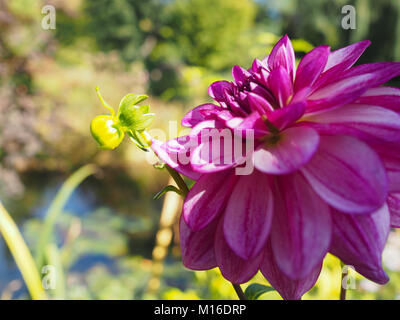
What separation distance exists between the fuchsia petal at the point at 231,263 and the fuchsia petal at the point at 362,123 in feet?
0.26

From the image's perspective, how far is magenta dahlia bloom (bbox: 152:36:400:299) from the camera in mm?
165

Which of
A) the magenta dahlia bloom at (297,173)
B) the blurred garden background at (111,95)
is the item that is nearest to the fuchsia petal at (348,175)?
the magenta dahlia bloom at (297,173)

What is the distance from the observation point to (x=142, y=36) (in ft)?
16.4

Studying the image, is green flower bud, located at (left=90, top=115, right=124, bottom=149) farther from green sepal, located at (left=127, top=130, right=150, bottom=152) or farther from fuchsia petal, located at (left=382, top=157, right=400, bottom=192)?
fuchsia petal, located at (left=382, top=157, right=400, bottom=192)

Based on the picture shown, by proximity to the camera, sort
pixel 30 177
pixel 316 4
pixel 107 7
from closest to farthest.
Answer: pixel 30 177 → pixel 316 4 → pixel 107 7

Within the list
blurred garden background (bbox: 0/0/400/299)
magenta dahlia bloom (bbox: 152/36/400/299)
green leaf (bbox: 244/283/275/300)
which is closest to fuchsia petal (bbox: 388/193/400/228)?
magenta dahlia bloom (bbox: 152/36/400/299)

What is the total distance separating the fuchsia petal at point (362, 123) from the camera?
17 centimetres

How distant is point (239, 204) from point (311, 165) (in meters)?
0.04

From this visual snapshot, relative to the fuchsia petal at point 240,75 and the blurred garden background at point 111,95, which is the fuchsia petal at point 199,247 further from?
the blurred garden background at point 111,95

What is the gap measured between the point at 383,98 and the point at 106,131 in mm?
157

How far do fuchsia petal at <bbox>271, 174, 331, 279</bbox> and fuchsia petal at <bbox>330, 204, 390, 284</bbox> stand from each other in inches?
0.6
